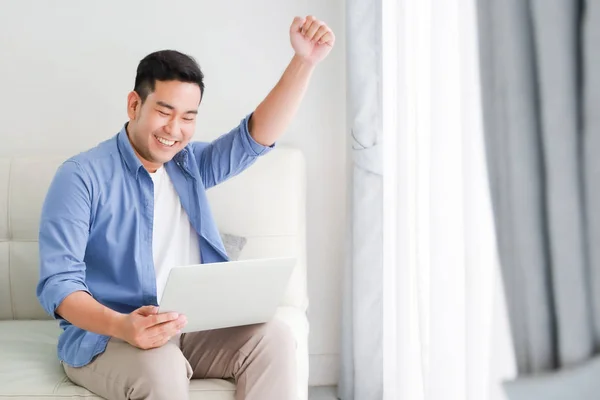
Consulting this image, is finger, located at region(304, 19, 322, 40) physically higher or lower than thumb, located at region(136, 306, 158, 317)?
higher

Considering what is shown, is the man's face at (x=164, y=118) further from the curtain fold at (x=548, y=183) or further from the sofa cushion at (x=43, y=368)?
the curtain fold at (x=548, y=183)

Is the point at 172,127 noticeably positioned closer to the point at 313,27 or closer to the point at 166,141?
the point at 166,141

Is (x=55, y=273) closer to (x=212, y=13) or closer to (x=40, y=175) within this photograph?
(x=40, y=175)

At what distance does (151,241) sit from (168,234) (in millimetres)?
83

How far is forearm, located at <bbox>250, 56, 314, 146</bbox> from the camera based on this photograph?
182cm

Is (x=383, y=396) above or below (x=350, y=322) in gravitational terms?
below

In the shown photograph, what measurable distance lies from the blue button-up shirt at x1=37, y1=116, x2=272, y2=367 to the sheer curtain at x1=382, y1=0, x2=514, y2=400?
56cm

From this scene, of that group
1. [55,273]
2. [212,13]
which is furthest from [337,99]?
[55,273]

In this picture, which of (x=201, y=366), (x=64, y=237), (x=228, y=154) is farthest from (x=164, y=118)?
(x=201, y=366)

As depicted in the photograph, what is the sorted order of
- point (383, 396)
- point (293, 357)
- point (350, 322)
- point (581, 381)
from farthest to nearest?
point (350, 322) → point (383, 396) → point (293, 357) → point (581, 381)

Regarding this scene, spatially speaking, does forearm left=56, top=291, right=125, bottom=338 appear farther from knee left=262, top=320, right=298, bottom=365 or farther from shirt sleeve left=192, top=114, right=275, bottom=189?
shirt sleeve left=192, top=114, right=275, bottom=189

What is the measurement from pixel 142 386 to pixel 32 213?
1017 mm

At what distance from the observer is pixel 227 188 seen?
2234mm

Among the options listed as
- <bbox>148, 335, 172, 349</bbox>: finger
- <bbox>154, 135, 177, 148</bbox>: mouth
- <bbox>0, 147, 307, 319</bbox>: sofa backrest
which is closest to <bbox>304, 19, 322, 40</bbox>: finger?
<bbox>154, 135, 177, 148</bbox>: mouth
